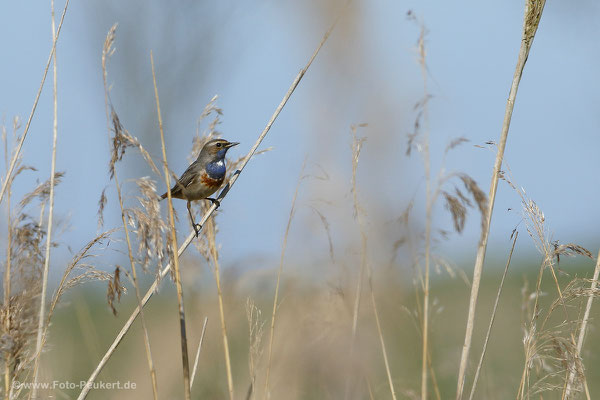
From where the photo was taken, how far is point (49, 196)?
2850 millimetres

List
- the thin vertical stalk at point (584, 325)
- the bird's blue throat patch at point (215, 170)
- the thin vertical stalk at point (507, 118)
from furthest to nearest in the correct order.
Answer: the bird's blue throat patch at point (215, 170) → the thin vertical stalk at point (584, 325) → the thin vertical stalk at point (507, 118)

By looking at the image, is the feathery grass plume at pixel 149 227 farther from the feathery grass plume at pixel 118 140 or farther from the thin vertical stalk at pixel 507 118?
the thin vertical stalk at pixel 507 118

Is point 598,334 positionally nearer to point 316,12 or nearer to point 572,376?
point 316,12

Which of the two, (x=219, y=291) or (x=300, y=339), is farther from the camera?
(x=300, y=339)

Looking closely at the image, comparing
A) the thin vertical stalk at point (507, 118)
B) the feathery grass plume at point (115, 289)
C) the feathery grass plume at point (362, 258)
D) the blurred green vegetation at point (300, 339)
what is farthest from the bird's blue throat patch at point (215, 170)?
the thin vertical stalk at point (507, 118)

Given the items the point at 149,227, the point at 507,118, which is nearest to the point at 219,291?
the point at 149,227

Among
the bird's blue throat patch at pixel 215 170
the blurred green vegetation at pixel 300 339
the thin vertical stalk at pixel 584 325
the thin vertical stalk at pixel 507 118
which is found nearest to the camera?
the thin vertical stalk at pixel 507 118

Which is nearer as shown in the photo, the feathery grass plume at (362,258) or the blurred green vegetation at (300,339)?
the feathery grass plume at (362,258)

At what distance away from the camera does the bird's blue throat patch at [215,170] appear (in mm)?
4707

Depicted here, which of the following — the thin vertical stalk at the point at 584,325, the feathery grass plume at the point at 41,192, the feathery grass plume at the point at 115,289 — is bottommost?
the thin vertical stalk at the point at 584,325

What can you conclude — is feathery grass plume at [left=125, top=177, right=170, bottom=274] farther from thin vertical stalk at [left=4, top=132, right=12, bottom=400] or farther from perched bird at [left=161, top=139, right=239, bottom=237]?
perched bird at [left=161, top=139, right=239, bottom=237]

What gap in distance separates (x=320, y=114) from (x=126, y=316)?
5.65 m

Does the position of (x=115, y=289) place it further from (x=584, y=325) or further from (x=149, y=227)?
(x=584, y=325)

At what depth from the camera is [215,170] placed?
4762 millimetres
